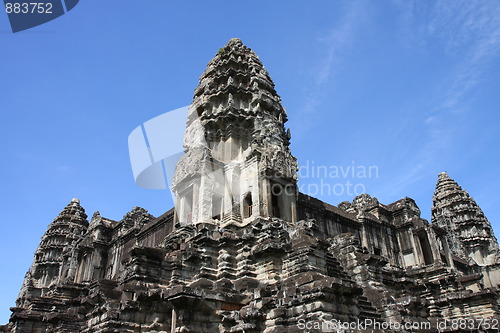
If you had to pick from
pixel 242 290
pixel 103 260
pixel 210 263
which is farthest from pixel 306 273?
pixel 103 260

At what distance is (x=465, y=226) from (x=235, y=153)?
39324 millimetres

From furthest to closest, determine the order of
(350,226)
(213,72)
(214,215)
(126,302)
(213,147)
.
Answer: (350,226) → (213,72) → (213,147) → (214,215) → (126,302)

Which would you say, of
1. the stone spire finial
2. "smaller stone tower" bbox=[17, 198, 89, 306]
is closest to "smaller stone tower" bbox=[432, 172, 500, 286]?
the stone spire finial

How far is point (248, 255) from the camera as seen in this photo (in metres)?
16.0

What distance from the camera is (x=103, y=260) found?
31.7 metres

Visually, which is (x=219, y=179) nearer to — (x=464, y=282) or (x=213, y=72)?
(x=213, y=72)

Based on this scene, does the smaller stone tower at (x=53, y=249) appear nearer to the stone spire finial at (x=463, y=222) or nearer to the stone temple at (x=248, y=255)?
the stone temple at (x=248, y=255)

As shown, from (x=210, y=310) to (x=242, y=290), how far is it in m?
1.57

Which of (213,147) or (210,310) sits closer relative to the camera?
(210,310)

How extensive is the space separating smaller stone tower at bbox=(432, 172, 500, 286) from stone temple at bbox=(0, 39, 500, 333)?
17468 millimetres

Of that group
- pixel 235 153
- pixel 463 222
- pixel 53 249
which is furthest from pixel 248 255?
pixel 463 222

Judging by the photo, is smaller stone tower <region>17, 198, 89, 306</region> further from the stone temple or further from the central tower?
the central tower

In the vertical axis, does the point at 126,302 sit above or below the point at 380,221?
below

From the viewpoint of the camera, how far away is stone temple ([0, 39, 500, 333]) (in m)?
13.0
